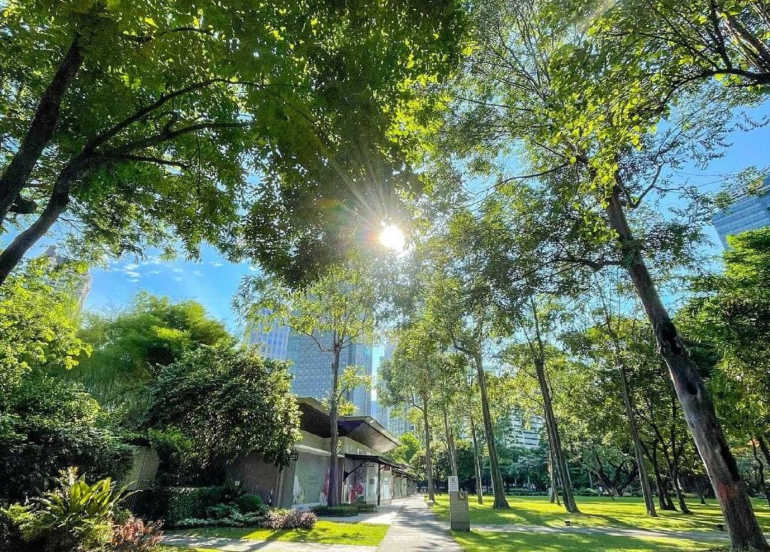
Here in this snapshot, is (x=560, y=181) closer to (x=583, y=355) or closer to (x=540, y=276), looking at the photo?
(x=540, y=276)

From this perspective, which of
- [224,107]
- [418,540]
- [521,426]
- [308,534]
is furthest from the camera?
[521,426]

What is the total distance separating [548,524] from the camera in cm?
1461

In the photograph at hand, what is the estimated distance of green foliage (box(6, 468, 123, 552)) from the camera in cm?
586

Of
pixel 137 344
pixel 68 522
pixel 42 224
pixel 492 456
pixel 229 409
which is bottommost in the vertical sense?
Answer: pixel 68 522

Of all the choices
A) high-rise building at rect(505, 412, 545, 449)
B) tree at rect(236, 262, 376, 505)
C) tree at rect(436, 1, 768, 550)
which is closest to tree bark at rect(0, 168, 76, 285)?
tree at rect(236, 262, 376, 505)

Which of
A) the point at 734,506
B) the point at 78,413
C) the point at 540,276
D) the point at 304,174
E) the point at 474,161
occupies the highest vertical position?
the point at 474,161

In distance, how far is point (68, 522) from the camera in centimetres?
597

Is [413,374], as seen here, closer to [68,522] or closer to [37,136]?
[68,522]

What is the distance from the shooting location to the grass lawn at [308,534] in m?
10.3

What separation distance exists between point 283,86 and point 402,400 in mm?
33755

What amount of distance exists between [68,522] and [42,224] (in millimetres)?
4890

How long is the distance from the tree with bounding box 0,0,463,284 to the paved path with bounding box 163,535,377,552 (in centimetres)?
705

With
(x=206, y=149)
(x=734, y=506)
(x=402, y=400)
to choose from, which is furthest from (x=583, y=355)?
(x=206, y=149)

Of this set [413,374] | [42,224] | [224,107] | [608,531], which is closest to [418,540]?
[608,531]
